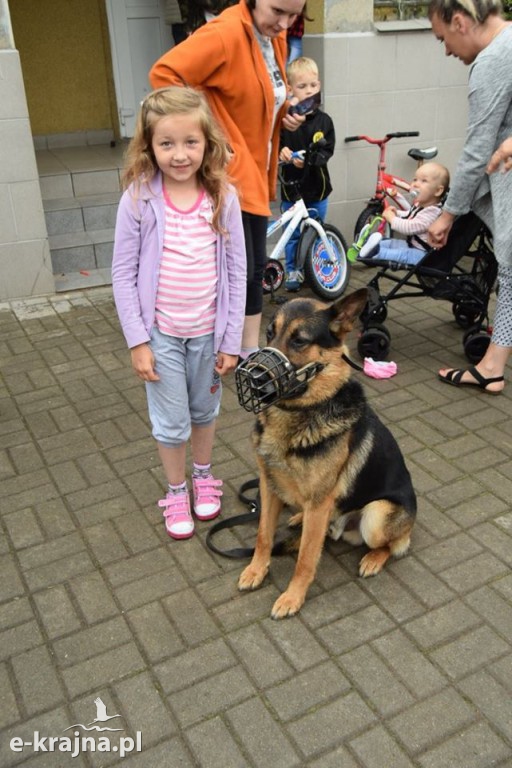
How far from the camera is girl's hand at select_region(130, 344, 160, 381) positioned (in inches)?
122

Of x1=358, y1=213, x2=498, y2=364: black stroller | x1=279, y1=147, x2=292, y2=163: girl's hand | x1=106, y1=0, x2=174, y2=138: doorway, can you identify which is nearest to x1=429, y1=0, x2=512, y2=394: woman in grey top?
x1=358, y1=213, x2=498, y2=364: black stroller

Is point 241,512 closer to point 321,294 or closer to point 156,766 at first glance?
point 156,766

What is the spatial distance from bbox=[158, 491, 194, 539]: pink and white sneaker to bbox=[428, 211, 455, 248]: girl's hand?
8.38ft

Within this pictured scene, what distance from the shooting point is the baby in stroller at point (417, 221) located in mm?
5109

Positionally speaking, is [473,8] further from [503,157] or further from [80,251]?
[80,251]

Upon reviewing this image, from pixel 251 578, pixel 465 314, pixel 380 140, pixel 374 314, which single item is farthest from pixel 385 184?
pixel 251 578

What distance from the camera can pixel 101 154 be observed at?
7.99m

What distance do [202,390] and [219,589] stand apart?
0.91 m

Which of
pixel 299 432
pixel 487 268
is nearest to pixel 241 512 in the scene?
pixel 299 432

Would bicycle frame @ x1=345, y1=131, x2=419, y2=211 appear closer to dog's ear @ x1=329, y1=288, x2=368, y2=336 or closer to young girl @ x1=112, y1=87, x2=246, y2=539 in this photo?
young girl @ x1=112, y1=87, x2=246, y2=539

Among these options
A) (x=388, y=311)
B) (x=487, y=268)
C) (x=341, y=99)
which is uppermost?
(x=341, y=99)

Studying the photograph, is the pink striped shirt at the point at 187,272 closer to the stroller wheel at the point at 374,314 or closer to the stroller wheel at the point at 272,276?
the stroller wheel at the point at 374,314

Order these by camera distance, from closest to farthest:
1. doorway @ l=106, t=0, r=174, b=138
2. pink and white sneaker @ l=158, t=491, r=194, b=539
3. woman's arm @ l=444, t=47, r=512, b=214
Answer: pink and white sneaker @ l=158, t=491, r=194, b=539 < woman's arm @ l=444, t=47, r=512, b=214 < doorway @ l=106, t=0, r=174, b=138

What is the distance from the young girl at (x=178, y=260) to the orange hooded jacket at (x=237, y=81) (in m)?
0.86
